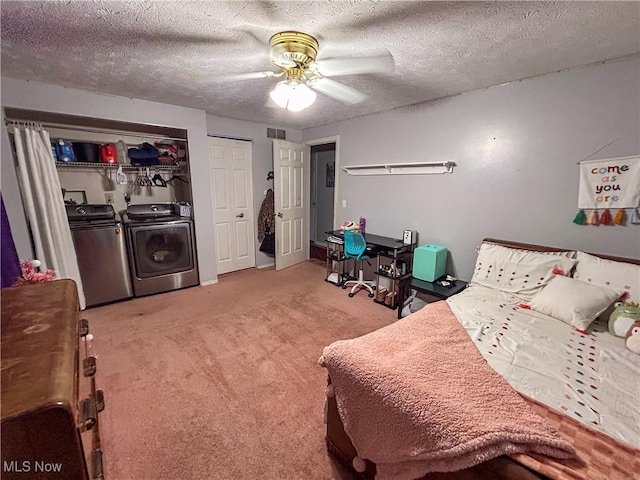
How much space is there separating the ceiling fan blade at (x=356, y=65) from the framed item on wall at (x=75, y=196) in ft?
10.5

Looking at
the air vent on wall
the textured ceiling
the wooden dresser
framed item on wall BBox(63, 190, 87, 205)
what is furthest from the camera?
the air vent on wall

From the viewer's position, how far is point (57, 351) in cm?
68

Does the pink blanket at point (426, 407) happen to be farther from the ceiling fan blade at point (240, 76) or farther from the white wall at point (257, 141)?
the white wall at point (257, 141)

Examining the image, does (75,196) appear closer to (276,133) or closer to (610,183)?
(276,133)

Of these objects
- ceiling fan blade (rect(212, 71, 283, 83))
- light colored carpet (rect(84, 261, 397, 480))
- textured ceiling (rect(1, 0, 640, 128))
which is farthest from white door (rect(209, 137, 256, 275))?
ceiling fan blade (rect(212, 71, 283, 83))

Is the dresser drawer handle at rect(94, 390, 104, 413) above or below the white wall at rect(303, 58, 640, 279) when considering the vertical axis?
below

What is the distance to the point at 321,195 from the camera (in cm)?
574

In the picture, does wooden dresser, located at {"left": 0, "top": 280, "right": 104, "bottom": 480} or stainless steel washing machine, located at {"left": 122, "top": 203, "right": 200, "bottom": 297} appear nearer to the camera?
wooden dresser, located at {"left": 0, "top": 280, "right": 104, "bottom": 480}

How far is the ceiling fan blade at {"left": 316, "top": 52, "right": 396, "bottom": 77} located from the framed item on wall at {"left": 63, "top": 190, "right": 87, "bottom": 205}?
3.19m

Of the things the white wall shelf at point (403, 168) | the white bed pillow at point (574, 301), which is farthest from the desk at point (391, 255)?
the white bed pillow at point (574, 301)

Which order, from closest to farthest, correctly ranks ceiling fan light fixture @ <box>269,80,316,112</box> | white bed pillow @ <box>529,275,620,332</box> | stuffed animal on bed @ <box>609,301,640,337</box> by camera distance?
1. stuffed animal on bed @ <box>609,301,640,337</box>
2. white bed pillow @ <box>529,275,620,332</box>
3. ceiling fan light fixture @ <box>269,80,316,112</box>

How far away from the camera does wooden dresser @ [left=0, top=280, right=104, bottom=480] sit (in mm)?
498

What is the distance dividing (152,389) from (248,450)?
35.5 inches

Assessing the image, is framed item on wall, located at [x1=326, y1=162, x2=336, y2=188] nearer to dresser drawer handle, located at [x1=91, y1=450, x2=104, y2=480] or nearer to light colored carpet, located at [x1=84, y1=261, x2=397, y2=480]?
light colored carpet, located at [x1=84, y1=261, x2=397, y2=480]
